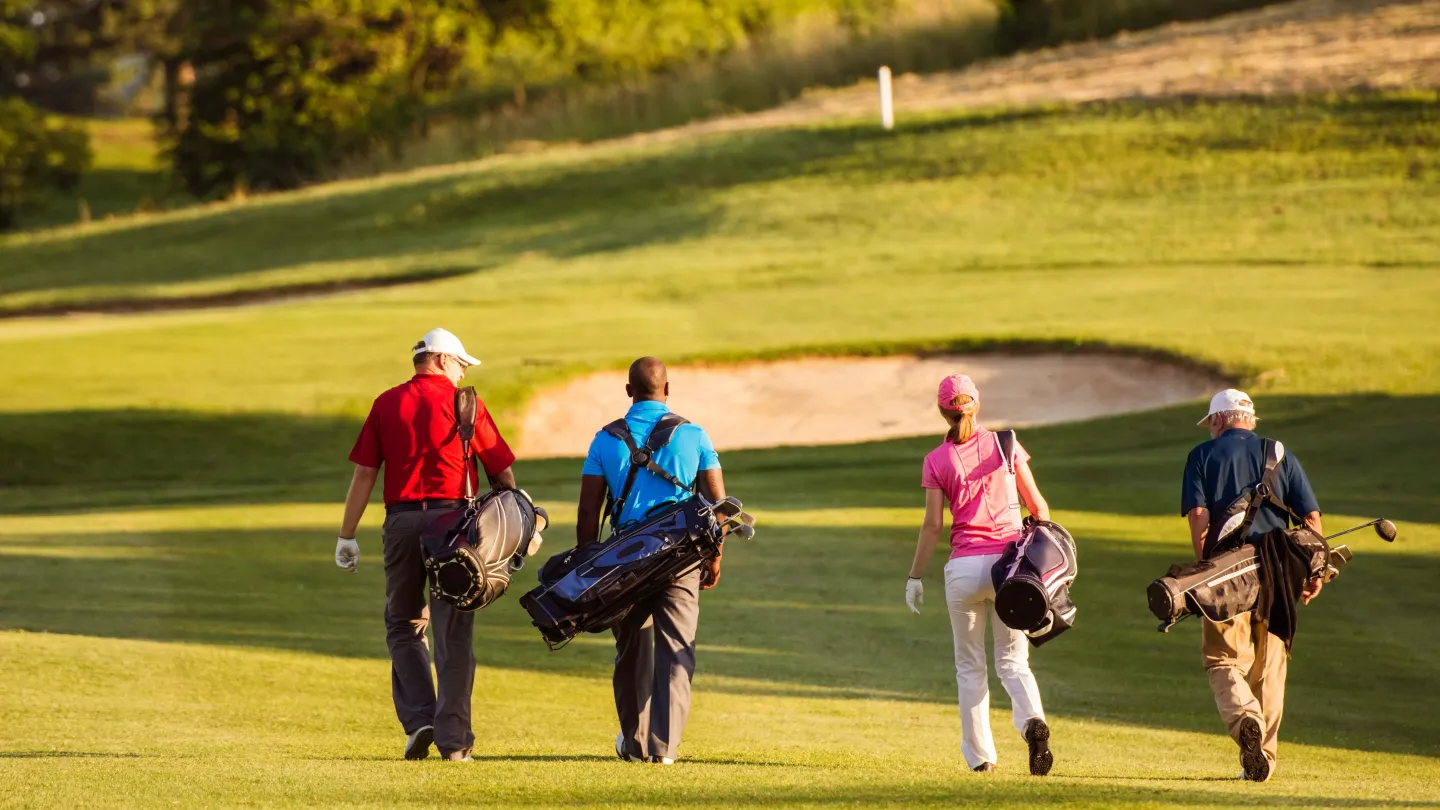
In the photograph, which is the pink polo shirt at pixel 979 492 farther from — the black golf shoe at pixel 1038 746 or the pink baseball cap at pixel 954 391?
the black golf shoe at pixel 1038 746

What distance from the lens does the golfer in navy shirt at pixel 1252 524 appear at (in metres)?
8.92

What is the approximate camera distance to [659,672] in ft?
28.4

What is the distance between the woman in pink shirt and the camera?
8547 mm

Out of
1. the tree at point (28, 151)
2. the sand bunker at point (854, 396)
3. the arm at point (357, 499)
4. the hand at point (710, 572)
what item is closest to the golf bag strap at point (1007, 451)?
the hand at point (710, 572)

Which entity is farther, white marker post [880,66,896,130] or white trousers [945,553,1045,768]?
white marker post [880,66,896,130]

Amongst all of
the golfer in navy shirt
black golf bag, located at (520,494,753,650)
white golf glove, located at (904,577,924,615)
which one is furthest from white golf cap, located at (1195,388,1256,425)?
black golf bag, located at (520,494,753,650)

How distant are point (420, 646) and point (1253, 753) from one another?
3954mm

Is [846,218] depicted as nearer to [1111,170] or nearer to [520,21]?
[1111,170]

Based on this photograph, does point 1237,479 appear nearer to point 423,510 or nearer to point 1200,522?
point 1200,522

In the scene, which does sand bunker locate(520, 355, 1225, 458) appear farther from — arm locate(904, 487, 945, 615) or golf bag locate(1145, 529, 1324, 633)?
arm locate(904, 487, 945, 615)

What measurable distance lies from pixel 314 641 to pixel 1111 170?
30.4 meters

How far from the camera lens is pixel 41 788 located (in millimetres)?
7699

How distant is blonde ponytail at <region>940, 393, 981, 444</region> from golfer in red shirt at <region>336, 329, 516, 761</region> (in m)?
2.07

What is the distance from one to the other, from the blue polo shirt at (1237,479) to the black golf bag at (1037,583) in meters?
0.98
